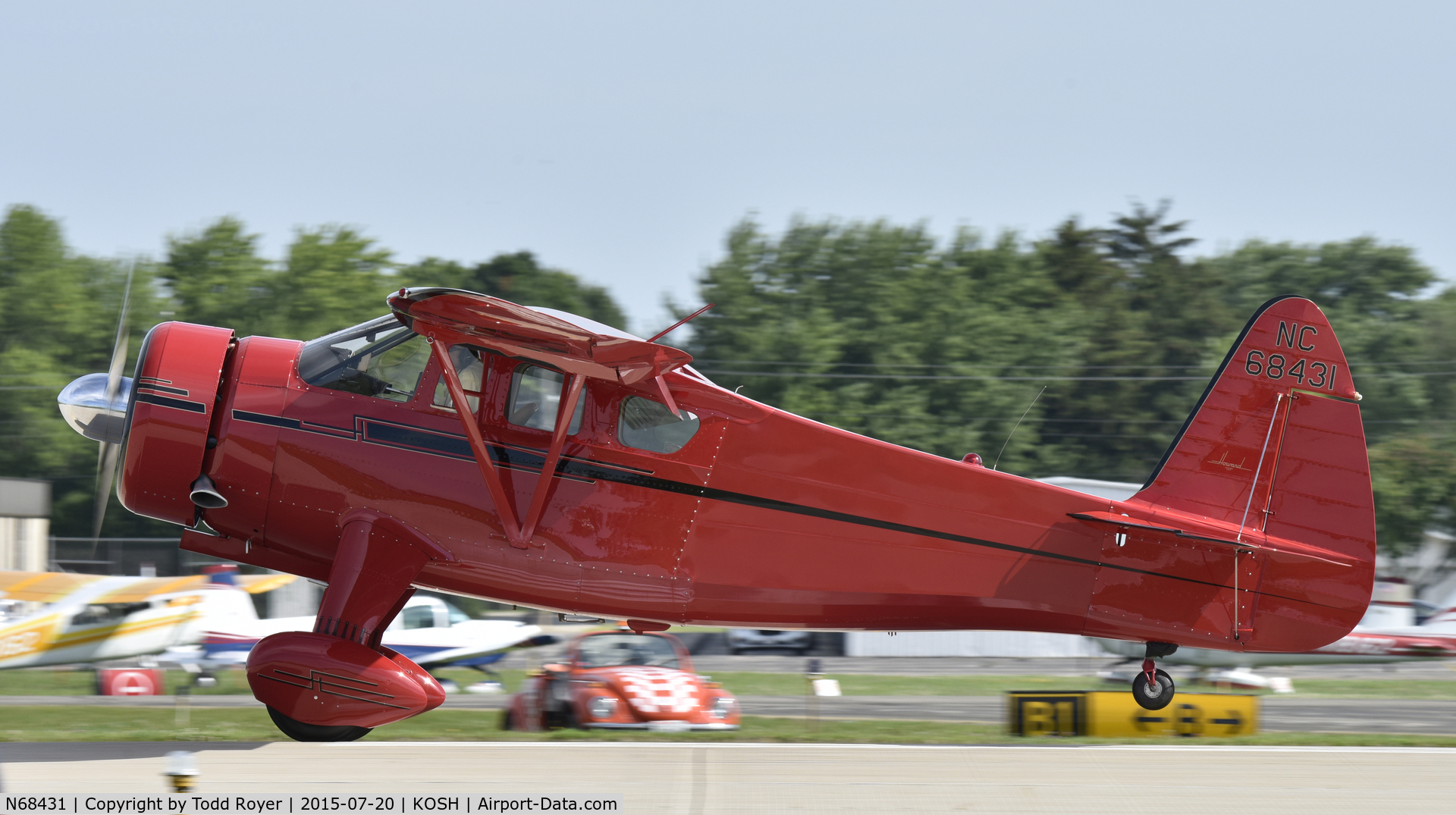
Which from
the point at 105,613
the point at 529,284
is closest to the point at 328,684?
the point at 105,613

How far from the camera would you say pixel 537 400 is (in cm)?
912

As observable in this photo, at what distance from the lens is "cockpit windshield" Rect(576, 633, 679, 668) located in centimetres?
1556

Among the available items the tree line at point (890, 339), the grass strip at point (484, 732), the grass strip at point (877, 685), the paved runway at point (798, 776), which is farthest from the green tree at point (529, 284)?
the paved runway at point (798, 776)

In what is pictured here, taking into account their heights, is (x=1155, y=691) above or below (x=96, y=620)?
above

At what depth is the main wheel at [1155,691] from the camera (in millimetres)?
9625

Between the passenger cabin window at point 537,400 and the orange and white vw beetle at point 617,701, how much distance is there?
20.1 ft

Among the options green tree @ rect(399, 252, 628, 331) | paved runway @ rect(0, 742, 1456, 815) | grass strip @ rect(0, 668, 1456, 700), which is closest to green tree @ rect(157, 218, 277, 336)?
green tree @ rect(399, 252, 628, 331)

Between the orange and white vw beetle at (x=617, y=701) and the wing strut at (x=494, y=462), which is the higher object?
the wing strut at (x=494, y=462)

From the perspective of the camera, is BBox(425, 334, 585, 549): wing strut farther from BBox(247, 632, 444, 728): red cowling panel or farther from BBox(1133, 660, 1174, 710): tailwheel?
BBox(1133, 660, 1174, 710): tailwheel

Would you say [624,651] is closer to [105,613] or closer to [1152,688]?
[1152,688]

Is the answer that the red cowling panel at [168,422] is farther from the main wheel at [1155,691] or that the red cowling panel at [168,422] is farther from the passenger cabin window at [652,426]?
the main wheel at [1155,691]

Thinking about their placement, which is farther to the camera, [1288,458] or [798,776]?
[798,776]

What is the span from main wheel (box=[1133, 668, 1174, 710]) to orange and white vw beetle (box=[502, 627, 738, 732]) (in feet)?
19.9

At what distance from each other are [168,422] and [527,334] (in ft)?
9.26
